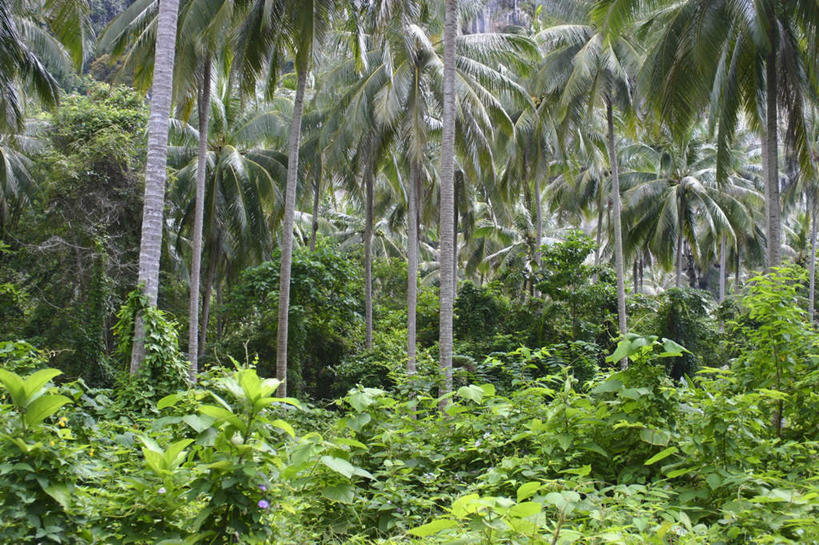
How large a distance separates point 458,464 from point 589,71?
14482mm

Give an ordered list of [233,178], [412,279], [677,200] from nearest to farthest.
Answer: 1. [412,279]
2. [233,178]
3. [677,200]

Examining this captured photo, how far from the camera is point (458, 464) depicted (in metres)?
5.08

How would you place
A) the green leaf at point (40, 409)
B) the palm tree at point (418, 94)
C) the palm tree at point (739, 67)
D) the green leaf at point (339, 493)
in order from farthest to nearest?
the palm tree at point (418, 94) < the palm tree at point (739, 67) < the green leaf at point (339, 493) < the green leaf at point (40, 409)

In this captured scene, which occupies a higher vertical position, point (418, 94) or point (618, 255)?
point (418, 94)

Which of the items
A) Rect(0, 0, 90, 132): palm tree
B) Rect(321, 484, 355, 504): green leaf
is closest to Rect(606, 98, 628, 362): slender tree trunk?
Rect(0, 0, 90, 132): palm tree

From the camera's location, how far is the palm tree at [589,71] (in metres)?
17.3

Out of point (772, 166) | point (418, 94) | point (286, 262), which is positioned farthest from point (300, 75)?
point (772, 166)

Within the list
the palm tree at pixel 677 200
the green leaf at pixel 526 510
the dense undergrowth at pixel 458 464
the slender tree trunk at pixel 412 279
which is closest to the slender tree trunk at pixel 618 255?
the slender tree trunk at pixel 412 279

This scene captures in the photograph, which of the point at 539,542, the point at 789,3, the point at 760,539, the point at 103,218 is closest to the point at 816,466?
the point at 760,539

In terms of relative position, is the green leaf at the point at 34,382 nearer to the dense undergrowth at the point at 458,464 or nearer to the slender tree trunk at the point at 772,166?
the dense undergrowth at the point at 458,464

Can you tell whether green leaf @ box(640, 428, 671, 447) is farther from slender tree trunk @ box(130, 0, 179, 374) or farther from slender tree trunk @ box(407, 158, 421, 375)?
slender tree trunk @ box(407, 158, 421, 375)

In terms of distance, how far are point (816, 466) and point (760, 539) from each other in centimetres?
151

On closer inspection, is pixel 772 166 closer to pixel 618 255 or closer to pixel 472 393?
pixel 618 255

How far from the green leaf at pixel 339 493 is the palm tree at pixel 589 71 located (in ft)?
48.4
